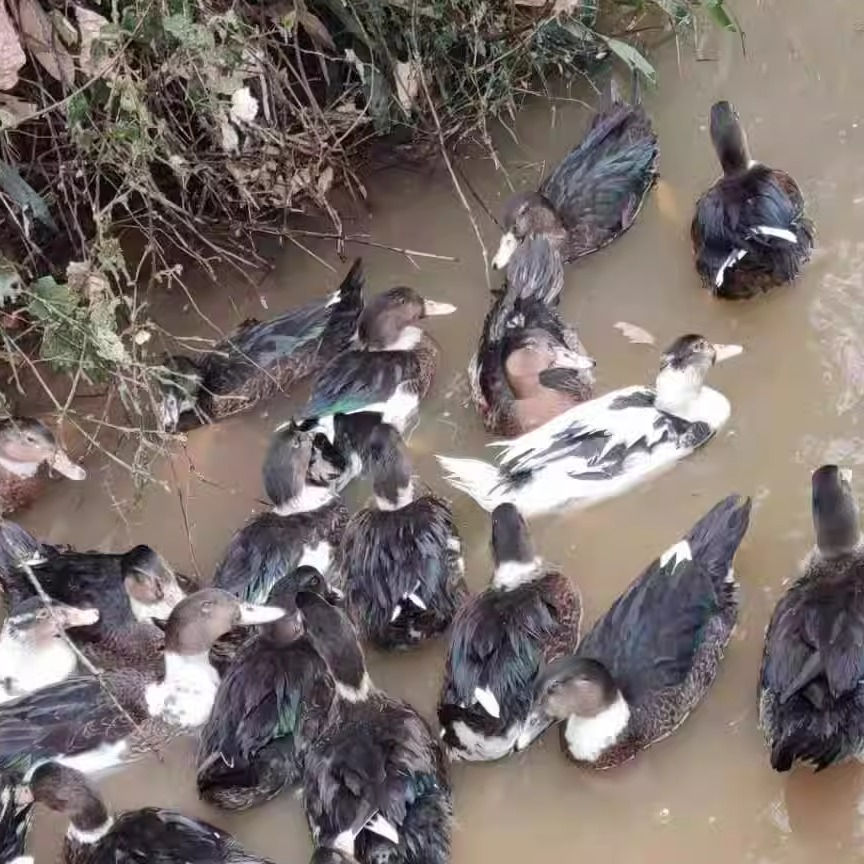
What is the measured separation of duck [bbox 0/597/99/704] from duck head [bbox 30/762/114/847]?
0.49 metres

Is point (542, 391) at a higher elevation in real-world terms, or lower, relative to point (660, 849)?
higher

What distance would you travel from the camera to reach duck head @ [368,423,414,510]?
436 centimetres

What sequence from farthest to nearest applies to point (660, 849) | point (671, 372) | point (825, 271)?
point (825, 271) → point (671, 372) → point (660, 849)

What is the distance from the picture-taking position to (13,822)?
3.96 meters

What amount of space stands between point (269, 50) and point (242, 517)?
5.83ft

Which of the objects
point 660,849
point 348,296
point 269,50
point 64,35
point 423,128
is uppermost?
point 64,35

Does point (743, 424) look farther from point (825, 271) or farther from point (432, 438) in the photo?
point (432, 438)

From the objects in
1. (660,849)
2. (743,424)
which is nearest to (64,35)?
(743,424)

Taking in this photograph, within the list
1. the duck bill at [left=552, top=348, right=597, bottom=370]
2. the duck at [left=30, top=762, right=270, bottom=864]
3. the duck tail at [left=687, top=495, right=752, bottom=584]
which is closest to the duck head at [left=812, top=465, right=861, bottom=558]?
the duck tail at [left=687, top=495, right=752, bottom=584]

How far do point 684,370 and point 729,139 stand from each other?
1.00 meters

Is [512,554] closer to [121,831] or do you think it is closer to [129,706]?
[129,706]

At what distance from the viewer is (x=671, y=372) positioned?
4.41 meters

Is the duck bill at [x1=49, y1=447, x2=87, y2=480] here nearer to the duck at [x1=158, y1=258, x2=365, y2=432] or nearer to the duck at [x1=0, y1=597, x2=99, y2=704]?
the duck at [x1=158, y1=258, x2=365, y2=432]

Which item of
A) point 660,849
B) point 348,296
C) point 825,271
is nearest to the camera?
point 660,849
